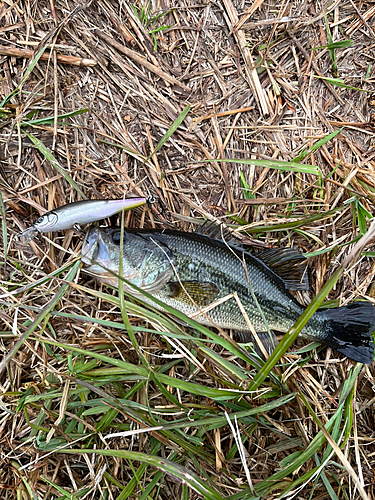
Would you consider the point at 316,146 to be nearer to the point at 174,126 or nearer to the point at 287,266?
the point at 287,266

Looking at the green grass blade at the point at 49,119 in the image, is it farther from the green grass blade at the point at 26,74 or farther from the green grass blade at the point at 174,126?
the green grass blade at the point at 174,126

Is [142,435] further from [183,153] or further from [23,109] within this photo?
[23,109]

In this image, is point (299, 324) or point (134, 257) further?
point (134, 257)

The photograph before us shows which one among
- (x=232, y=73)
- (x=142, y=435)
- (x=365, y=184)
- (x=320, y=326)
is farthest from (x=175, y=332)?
(x=232, y=73)

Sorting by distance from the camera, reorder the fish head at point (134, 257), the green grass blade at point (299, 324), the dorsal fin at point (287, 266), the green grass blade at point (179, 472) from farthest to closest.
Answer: the dorsal fin at point (287, 266) < the fish head at point (134, 257) < the green grass blade at point (179, 472) < the green grass blade at point (299, 324)

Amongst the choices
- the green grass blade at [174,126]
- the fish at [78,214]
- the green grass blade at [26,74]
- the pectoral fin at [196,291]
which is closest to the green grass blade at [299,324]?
the pectoral fin at [196,291]

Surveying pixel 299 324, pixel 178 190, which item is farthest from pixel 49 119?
pixel 299 324

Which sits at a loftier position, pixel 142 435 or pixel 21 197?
pixel 21 197
